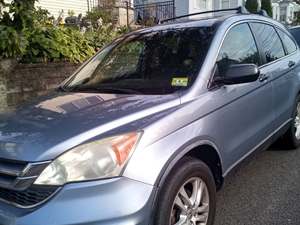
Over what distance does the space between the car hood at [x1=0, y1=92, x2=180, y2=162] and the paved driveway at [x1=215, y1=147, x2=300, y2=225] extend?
3.98 ft

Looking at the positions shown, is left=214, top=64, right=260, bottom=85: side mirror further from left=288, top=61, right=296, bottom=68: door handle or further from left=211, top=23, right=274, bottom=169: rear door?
left=288, top=61, right=296, bottom=68: door handle

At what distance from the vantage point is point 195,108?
3051 millimetres

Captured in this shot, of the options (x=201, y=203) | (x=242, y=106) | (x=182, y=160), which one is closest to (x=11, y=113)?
(x=182, y=160)

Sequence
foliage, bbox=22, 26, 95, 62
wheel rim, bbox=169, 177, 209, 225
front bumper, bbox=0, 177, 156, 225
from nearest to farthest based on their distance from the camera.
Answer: front bumper, bbox=0, 177, 156, 225 < wheel rim, bbox=169, 177, 209, 225 < foliage, bbox=22, 26, 95, 62

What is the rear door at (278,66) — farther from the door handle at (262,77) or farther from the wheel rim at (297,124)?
the wheel rim at (297,124)

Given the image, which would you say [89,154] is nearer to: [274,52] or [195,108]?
[195,108]

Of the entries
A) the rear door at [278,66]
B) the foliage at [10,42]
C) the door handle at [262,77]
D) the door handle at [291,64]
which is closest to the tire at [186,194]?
the door handle at [262,77]

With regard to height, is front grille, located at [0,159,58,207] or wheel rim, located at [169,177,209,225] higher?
front grille, located at [0,159,58,207]

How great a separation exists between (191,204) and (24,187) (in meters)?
1.18

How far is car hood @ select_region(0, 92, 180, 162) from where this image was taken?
2484 mm

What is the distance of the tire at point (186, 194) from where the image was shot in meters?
2.58

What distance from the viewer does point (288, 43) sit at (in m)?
5.33

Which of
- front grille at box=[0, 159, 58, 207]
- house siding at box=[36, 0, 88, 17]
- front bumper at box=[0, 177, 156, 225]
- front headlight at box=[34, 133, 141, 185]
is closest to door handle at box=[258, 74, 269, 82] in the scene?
front headlight at box=[34, 133, 141, 185]


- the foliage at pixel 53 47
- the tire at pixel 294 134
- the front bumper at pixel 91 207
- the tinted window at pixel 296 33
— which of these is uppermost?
the tinted window at pixel 296 33
